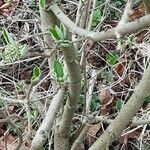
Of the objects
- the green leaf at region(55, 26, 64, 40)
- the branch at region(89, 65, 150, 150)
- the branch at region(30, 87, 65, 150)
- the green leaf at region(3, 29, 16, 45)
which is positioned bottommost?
the branch at region(89, 65, 150, 150)

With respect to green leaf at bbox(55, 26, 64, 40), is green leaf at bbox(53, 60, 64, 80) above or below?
below

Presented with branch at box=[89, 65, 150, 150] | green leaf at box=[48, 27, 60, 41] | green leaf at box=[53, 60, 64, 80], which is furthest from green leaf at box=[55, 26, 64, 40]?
branch at box=[89, 65, 150, 150]

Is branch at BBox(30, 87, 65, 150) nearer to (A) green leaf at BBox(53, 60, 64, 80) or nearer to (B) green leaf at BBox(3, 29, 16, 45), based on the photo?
(A) green leaf at BBox(53, 60, 64, 80)

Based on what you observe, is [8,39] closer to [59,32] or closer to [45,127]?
[59,32]

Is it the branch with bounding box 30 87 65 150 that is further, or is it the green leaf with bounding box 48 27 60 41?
the branch with bounding box 30 87 65 150

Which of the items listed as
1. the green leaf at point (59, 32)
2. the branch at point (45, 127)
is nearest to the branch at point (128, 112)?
the branch at point (45, 127)

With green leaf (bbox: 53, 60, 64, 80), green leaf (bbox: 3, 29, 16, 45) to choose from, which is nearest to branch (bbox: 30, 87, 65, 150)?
green leaf (bbox: 53, 60, 64, 80)

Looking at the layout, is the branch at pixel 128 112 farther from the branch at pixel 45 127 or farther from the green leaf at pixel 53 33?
the green leaf at pixel 53 33

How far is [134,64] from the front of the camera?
80.2 inches

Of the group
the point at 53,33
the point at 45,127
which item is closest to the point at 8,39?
the point at 53,33

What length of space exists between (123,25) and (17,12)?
6.04ft

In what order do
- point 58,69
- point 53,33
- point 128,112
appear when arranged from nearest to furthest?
point 53,33, point 58,69, point 128,112

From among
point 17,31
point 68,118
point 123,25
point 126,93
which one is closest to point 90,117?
point 68,118

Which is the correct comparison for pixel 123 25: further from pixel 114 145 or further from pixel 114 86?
pixel 114 86
